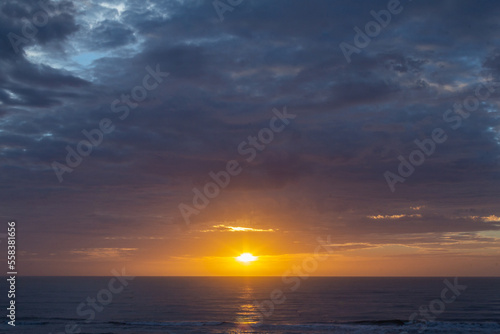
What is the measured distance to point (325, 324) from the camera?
5956 centimetres

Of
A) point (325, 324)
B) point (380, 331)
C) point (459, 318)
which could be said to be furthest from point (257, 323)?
point (459, 318)

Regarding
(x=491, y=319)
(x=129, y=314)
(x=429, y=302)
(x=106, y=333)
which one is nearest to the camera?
(x=106, y=333)

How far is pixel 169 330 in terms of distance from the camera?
5428cm

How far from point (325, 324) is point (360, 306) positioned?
3036 centimetres

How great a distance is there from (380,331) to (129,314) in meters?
42.7

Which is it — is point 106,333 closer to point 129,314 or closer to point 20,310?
point 129,314

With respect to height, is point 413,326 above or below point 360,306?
below

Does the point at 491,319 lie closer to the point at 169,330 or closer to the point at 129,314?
the point at 169,330

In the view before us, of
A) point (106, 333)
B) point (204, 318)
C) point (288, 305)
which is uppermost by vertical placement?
point (288, 305)

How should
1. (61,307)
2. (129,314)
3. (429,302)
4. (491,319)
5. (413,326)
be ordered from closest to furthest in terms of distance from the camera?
(413,326) → (491,319) → (129,314) → (61,307) → (429,302)

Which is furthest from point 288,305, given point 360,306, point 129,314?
point 129,314

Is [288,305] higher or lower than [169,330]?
higher

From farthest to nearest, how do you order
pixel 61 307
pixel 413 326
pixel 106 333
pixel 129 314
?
pixel 61 307 < pixel 129 314 < pixel 413 326 < pixel 106 333

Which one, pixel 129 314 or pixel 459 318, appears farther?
pixel 129 314
